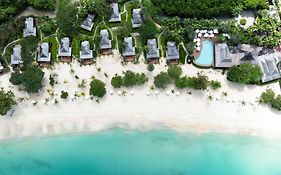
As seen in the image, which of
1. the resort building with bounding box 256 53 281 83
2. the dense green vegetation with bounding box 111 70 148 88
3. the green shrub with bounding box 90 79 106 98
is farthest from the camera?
the resort building with bounding box 256 53 281 83

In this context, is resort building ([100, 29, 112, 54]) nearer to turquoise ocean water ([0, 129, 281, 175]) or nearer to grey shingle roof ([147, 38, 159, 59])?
grey shingle roof ([147, 38, 159, 59])

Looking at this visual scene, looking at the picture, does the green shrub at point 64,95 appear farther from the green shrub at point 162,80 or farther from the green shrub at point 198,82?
the green shrub at point 198,82

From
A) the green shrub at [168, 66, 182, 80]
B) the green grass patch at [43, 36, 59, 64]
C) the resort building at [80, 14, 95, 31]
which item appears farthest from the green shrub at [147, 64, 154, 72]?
the green grass patch at [43, 36, 59, 64]

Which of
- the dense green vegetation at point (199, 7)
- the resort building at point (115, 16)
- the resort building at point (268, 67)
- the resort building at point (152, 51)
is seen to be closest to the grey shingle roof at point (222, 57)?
the resort building at point (268, 67)

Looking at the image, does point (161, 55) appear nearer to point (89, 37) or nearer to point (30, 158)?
point (89, 37)

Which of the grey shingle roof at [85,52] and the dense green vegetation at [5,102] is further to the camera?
the grey shingle roof at [85,52]

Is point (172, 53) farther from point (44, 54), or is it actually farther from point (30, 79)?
point (30, 79)
